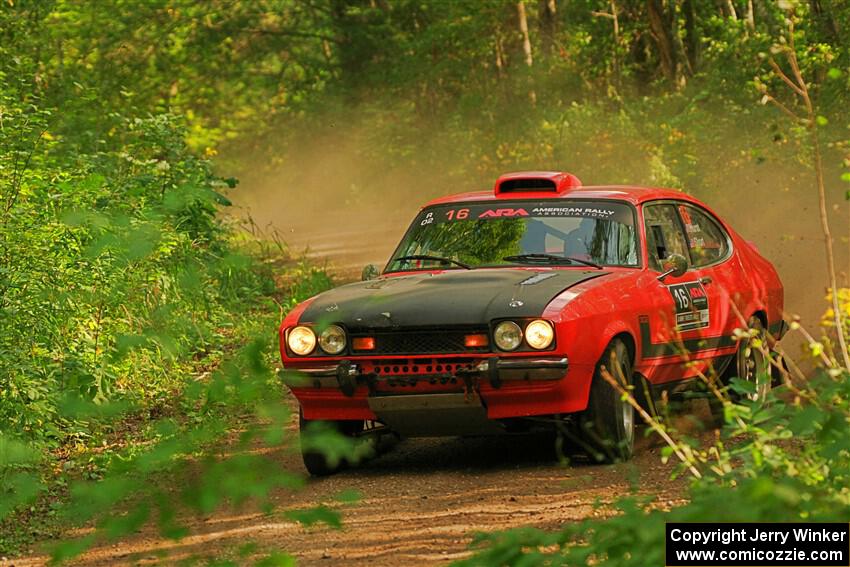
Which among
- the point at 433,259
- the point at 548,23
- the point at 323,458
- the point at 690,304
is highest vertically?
the point at 548,23

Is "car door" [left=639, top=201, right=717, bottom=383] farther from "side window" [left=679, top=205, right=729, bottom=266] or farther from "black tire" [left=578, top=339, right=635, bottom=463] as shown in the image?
"black tire" [left=578, top=339, right=635, bottom=463]

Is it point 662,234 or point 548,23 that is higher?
point 548,23

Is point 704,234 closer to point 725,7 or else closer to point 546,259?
point 546,259

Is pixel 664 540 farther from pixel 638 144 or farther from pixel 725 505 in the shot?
pixel 638 144

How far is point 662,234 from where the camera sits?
9.68 m

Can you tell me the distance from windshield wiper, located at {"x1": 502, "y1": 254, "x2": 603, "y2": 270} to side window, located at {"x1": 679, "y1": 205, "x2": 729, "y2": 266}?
109 cm

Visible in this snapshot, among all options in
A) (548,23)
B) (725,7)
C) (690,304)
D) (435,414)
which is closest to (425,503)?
(435,414)

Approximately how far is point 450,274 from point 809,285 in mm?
8153

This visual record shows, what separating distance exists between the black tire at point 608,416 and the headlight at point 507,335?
50 centimetres

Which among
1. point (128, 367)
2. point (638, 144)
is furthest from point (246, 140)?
point (128, 367)

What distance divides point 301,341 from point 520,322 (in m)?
1.31

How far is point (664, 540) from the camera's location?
4621 millimetres

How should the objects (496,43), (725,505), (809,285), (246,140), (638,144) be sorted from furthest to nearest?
(246,140), (496,43), (638,144), (809,285), (725,505)

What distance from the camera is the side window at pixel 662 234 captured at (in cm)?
941
